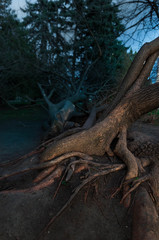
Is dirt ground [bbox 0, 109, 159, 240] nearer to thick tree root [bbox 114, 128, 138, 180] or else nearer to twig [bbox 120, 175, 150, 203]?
twig [bbox 120, 175, 150, 203]

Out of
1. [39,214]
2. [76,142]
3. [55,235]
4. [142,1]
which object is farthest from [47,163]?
[142,1]

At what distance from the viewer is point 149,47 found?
3.77 m

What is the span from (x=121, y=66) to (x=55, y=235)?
44.5 feet

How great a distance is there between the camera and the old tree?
2.65m

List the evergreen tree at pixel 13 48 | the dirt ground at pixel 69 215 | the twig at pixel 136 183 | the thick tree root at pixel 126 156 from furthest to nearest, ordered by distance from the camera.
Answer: the evergreen tree at pixel 13 48 → the thick tree root at pixel 126 156 → the twig at pixel 136 183 → the dirt ground at pixel 69 215

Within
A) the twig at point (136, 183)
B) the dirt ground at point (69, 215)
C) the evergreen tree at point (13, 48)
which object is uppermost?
the evergreen tree at point (13, 48)

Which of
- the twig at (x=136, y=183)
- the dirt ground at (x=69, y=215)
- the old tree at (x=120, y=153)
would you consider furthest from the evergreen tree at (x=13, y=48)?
the twig at (x=136, y=183)

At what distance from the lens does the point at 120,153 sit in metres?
3.35

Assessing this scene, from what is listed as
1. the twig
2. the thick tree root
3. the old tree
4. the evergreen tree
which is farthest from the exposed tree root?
the evergreen tree

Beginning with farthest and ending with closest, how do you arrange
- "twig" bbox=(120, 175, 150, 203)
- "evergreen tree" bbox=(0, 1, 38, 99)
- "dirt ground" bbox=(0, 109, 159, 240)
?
"evergreen tree" bbox=(0, 1, 38, 99)
"twig" bbox=(120, 175, 150, 203)
"dirt ground" bbox=(0, 109, 159, 240)

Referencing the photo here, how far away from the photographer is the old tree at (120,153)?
265 centimetres

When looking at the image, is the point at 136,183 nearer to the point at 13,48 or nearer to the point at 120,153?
the point at 120,153

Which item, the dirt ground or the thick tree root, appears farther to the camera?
the thick tree root

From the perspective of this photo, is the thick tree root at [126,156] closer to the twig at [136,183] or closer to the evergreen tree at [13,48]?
the twig at [136,183]
